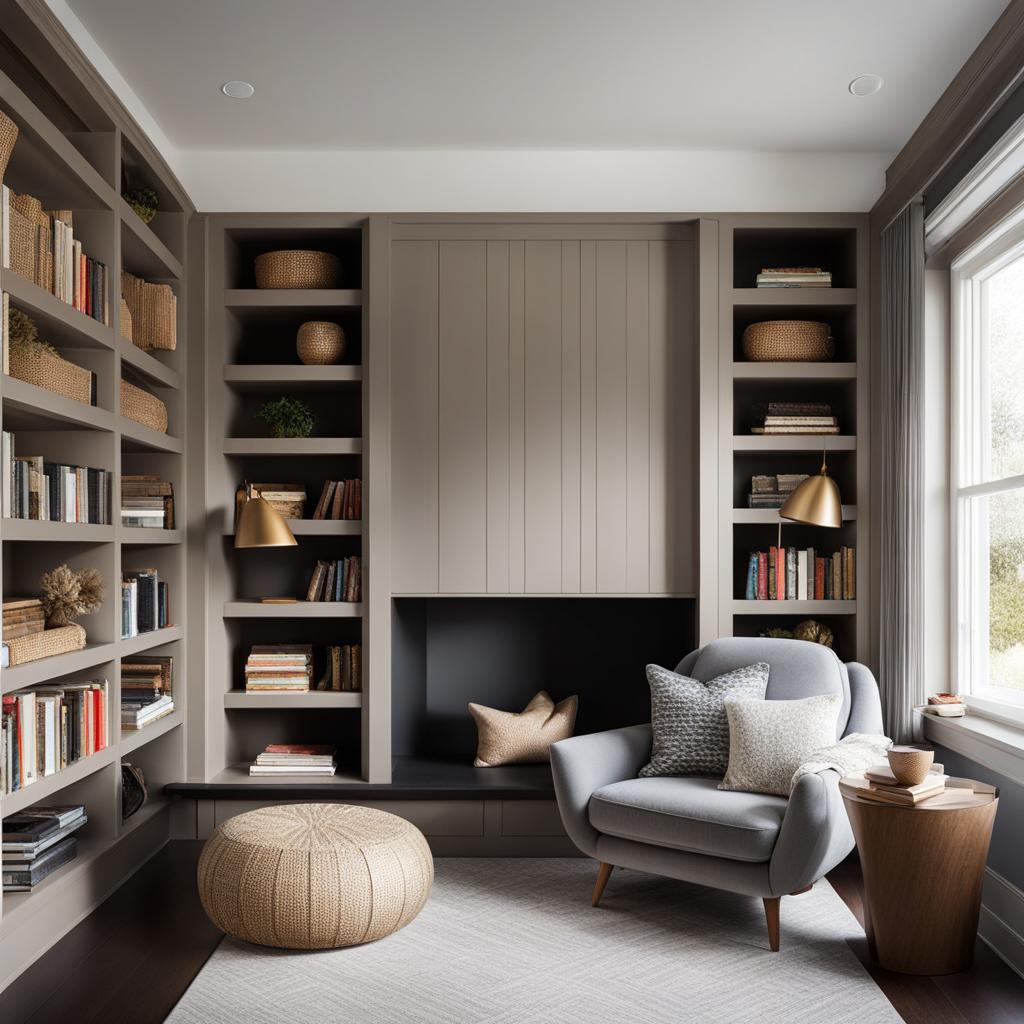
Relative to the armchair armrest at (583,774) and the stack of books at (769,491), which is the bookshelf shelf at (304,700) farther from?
the stack of books at (769,491)

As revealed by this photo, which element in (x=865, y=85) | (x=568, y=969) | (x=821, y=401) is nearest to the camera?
(x=568, y=969)

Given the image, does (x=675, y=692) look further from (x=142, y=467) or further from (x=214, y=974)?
(x=142, y=467)

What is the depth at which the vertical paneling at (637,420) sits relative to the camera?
3936 millimetres

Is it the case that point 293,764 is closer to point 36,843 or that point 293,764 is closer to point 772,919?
point 36,843

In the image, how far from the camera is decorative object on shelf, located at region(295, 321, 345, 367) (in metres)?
3.96

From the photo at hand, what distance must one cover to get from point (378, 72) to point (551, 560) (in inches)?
76.4

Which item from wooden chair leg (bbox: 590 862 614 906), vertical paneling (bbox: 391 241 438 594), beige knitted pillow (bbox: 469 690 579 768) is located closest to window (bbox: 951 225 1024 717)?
wooden chair leg (bbox: 590 862 614 906)

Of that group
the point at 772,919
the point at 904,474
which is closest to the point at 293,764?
the point at 772,919

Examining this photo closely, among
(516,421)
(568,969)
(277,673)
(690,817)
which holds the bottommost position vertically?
(568,969)

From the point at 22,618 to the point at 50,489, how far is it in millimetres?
412

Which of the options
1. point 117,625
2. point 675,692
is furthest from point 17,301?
point 675,692

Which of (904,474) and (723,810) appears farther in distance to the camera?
(904,474)

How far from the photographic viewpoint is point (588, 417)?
12.9 feet

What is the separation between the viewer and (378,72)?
3.24 m
